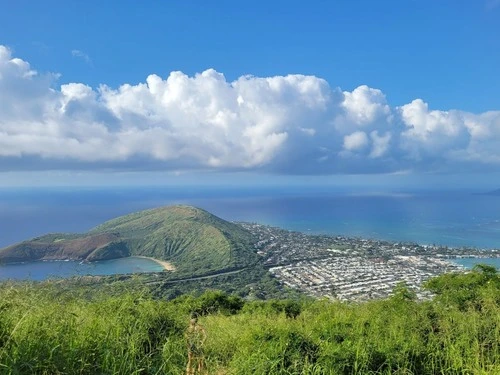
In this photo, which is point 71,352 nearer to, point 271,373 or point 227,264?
point 271,373

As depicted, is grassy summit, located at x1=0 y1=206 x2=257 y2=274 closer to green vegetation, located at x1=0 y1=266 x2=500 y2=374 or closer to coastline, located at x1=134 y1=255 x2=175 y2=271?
coastline, located at x1=134 y1=255 x2=175 y2=271

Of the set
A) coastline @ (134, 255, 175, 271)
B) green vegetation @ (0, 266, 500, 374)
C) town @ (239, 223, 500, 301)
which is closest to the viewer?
green vegetation @ (0, 266, 500, 374)

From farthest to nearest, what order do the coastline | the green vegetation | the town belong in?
the coastline < the town < the green vegetation

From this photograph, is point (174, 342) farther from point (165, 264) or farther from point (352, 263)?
point (165, 264)

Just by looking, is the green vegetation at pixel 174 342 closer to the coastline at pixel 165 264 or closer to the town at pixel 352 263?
the town at pixel 352 263

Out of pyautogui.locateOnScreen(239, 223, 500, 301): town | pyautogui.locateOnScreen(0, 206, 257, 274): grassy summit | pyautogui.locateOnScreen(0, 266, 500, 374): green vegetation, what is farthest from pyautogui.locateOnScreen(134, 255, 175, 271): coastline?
pyautogui.locateOnScreen(0, 266, 500, 374): green vegetation

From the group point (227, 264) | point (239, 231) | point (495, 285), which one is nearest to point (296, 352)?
point (495, 285)
